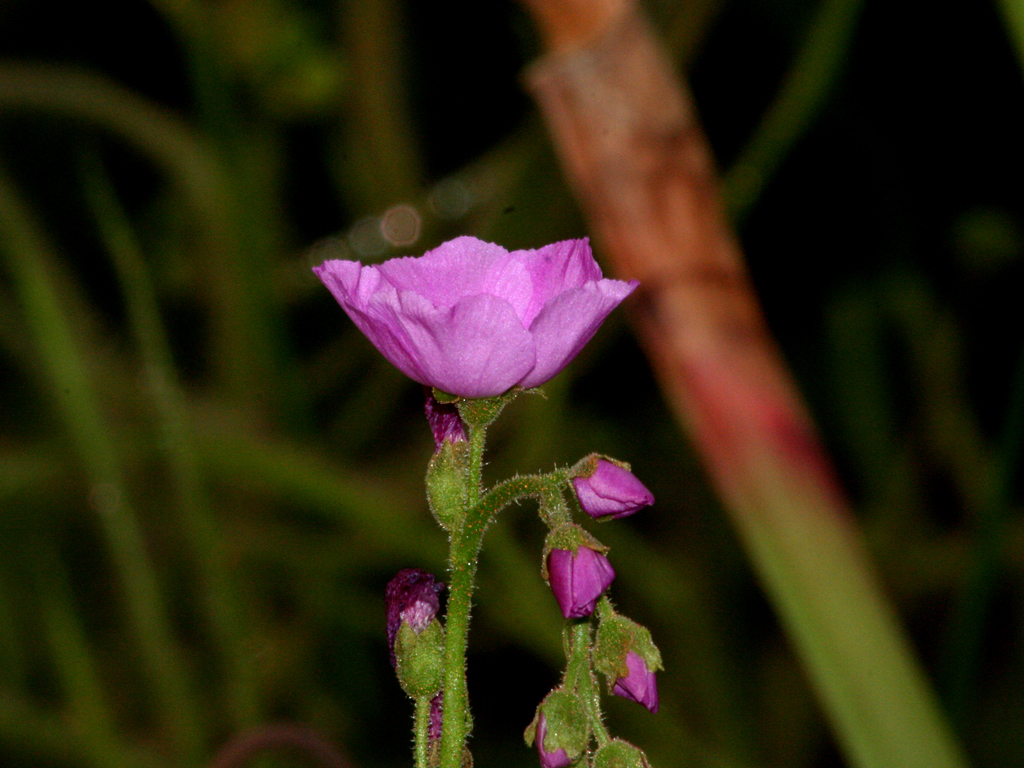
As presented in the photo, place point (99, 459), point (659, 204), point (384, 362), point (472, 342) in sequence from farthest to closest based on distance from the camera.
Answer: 1. point (384, 362)
2. point (99, 459)
3. point (659, 204)
4. point (472, 342)

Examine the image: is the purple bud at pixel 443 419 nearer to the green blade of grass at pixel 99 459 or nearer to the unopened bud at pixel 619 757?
the unopened bud at pixel 619 757

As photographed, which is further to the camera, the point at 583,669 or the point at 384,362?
the point at 384,362

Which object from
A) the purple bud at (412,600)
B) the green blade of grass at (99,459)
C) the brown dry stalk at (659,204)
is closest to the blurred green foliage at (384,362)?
the green blade of grass at (99,459)

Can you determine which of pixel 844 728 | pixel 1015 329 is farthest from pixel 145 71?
pixel 844 728

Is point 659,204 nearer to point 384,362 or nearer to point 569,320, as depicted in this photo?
point 569,320

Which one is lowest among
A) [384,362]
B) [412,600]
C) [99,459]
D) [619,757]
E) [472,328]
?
[619,757]

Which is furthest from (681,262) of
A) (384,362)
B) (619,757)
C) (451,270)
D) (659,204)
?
(384,362)

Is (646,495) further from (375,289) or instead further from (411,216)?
(411,216)
